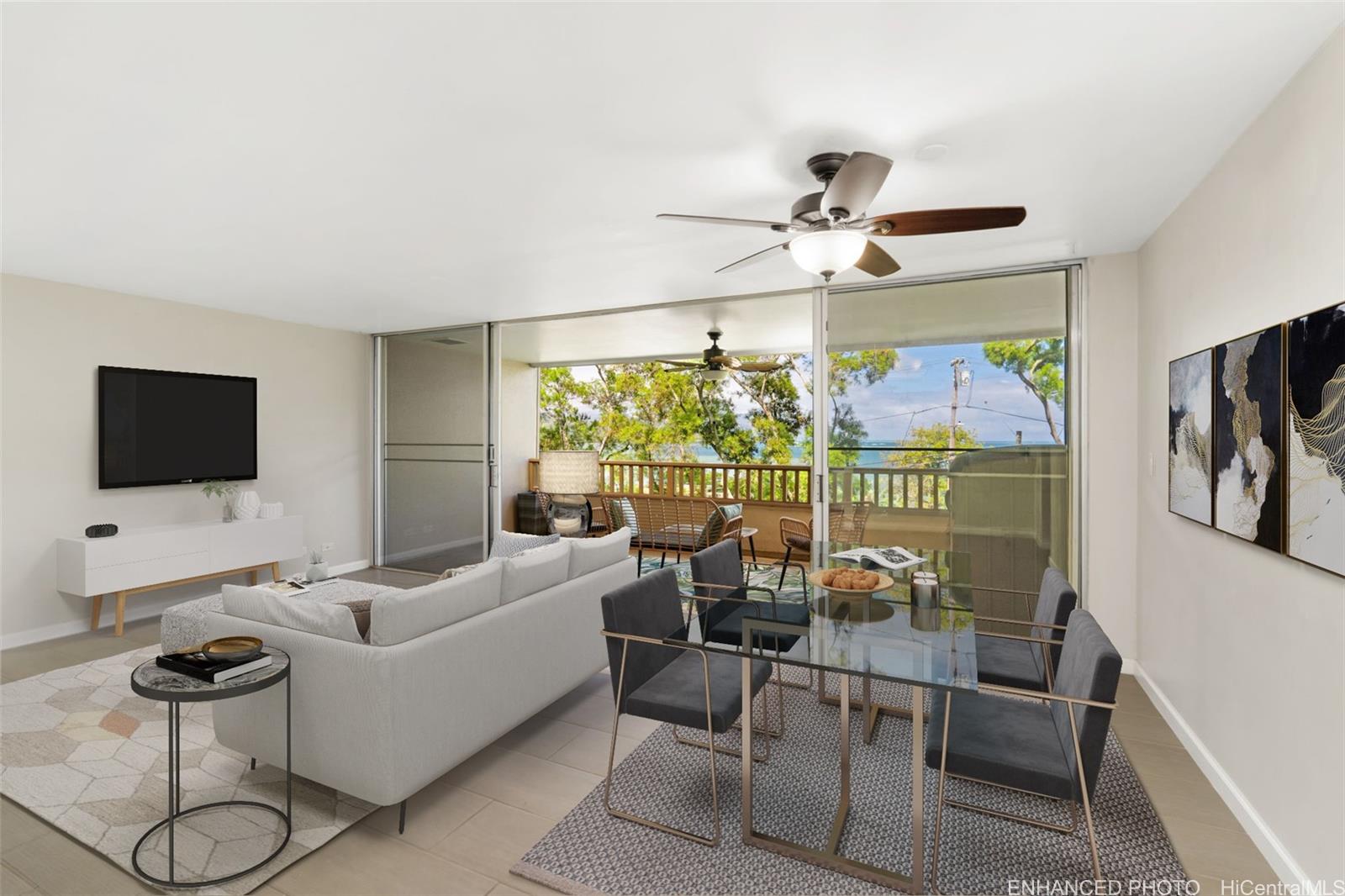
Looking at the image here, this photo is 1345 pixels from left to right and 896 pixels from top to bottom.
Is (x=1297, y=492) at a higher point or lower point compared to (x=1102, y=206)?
lower

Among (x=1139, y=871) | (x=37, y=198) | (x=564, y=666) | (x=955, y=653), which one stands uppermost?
(x=37, y=198)

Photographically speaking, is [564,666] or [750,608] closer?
[750,608]

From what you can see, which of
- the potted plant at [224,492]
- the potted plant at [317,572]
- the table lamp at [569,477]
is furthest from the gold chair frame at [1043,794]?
the potted plant at [224,492]

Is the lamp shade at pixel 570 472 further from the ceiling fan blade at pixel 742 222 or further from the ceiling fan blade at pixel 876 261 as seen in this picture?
the ceiling fan blade at pixel 742 222

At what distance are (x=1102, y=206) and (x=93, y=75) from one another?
380cm

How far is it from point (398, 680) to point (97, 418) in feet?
13.3

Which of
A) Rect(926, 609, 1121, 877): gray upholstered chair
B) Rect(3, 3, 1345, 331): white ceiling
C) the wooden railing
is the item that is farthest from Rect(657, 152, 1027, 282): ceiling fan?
the wooden railing

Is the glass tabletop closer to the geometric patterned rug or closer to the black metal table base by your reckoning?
the geometric patterned rug

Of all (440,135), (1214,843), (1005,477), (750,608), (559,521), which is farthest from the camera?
(559,521)

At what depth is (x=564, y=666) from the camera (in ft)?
10.2

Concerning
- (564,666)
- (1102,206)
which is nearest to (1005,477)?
(1102,206)

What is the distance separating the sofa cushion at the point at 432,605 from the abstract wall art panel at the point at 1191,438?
111 inches

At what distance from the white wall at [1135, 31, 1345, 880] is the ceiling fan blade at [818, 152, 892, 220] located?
115 centimetres

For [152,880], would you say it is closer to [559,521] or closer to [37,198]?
[37,198]
